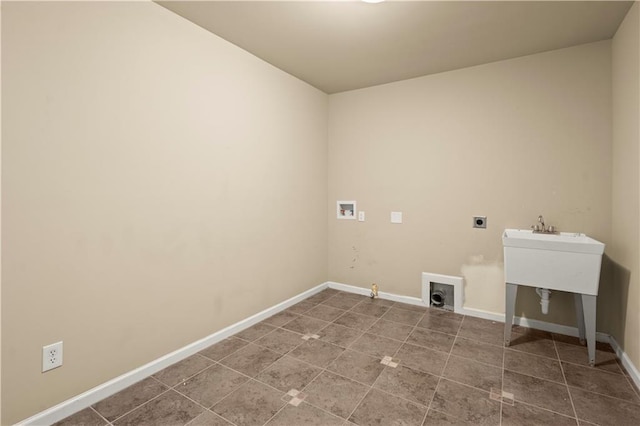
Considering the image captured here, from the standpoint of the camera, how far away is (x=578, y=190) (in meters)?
2.53

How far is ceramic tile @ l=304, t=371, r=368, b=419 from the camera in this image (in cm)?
169

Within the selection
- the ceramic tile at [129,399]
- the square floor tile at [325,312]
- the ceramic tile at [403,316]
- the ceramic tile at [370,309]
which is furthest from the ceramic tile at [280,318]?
the ceramic tile at [129,399]

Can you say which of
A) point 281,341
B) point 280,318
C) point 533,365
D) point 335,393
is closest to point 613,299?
point 533,365

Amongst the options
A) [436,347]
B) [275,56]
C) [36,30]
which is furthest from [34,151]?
[436,347]

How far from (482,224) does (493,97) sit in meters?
1.19

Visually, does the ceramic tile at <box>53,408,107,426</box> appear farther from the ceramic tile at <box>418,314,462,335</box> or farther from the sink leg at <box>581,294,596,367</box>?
the sink leg at <box>581,294,596,367</box>

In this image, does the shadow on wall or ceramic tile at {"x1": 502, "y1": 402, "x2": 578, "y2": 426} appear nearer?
ceramic tile at {"x1": 502, "y1": 402, "x2": 578, "y2": 426}

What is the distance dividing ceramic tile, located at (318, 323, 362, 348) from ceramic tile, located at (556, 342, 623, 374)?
1518 millimetres

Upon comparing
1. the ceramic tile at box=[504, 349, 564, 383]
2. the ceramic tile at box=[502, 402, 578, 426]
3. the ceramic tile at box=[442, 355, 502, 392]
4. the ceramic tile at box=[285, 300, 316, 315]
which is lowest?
the ceramic tile at box=[502, 402, 578, 426]

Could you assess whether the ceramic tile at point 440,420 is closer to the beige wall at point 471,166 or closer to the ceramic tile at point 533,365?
the ceramic tile at point 533,365

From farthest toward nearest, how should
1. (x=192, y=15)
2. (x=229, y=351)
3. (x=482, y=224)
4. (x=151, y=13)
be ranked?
(x=482, y=224) < (x=229, y=351) < (x=192, y=15) < (x=151, y=13)

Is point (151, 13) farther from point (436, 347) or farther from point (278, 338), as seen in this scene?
point (436, 347)

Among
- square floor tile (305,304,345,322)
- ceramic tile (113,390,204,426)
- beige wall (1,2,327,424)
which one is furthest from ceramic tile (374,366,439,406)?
beige wall (1,2,327,424)

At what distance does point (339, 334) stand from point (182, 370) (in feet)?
4.00
